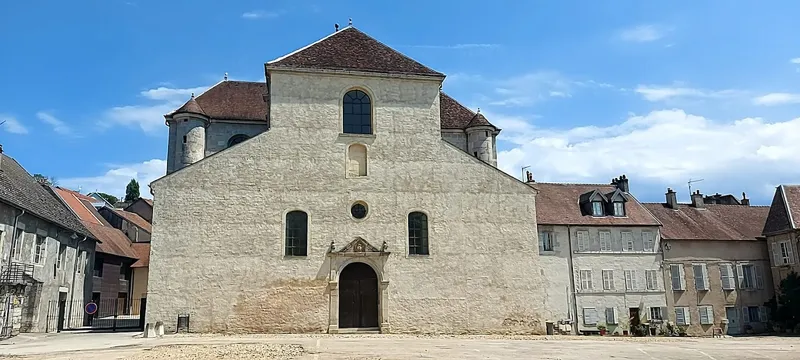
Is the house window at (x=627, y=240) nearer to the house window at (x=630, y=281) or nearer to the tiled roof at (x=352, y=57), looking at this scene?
the house window at (x=630, y=281)

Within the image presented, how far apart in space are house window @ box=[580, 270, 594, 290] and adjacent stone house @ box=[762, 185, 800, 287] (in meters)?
10.7

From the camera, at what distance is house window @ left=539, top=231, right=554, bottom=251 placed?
93.3 feet

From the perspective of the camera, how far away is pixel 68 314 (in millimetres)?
26609

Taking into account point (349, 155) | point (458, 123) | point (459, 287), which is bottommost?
point (459, 287)

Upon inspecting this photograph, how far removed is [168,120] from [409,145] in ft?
41.8

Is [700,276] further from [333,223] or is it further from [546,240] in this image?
[333,223]

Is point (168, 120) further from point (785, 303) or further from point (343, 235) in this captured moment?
point (785, 303)

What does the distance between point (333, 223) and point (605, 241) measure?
45.9 feet

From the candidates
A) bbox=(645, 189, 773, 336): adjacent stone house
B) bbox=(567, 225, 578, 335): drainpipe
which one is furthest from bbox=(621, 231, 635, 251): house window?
bbox=(567, 225, 578, 335): drainpipe

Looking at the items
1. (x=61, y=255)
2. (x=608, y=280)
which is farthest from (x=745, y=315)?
(x=61, y=255)

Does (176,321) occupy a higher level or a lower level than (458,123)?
lower

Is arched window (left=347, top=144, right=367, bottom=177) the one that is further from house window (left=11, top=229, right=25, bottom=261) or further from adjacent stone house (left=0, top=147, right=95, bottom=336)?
house window (left=11, top=229, right=25, bottom=261)

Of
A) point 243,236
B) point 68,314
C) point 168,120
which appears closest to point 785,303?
point 243,236

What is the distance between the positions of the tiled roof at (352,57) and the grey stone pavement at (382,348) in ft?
34.3
